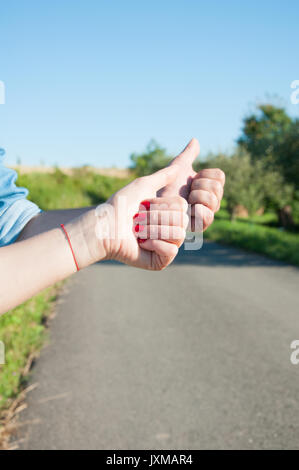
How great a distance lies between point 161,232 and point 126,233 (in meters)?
0.10

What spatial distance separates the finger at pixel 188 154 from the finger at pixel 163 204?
26 centimetres

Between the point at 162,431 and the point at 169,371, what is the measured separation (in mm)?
1189

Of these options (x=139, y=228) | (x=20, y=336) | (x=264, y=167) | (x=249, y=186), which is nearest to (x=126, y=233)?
(x=139, y=228)

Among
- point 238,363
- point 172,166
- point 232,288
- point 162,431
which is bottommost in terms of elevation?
point 232,288

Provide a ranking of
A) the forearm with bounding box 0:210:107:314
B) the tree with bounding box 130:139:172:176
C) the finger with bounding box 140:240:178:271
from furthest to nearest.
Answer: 1. the tree with bounding box 130:139:172:176
2. the finger with bounding box 140:240:178:271
3. the forearm with bounding box 0:210:107:314

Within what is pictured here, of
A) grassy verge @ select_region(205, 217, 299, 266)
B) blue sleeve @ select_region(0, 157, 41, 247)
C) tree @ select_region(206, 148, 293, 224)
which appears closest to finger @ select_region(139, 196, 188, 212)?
blue sleeve @ select_region(0, 157, 41, 247)

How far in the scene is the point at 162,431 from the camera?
326 cm

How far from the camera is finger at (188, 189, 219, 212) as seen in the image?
1.31 meters

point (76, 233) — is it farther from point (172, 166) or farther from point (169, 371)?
point (169, 371)

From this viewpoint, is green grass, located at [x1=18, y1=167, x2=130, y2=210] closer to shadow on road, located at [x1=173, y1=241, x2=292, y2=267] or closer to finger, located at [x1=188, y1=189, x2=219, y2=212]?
finger, located at [x1=188, y1=189, x2=219, y2=212]

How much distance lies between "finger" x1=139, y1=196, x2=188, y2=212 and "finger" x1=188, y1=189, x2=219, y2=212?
191 millimetres

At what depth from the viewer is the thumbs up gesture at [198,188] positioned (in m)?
1.31

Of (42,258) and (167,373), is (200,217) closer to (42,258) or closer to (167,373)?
(42,258)
